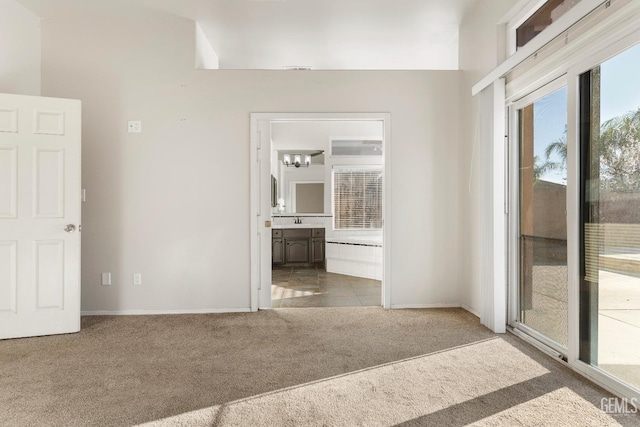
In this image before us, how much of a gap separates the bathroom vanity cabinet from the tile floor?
728 millimetres

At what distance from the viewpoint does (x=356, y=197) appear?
7.30 m

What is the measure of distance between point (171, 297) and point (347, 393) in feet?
8.19

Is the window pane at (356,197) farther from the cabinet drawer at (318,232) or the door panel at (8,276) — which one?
the door panel at (8,276)

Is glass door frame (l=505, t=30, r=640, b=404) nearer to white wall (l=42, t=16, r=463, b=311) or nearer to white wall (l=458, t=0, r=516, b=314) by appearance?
white wall (l=458, t=0, r=516, b=314)

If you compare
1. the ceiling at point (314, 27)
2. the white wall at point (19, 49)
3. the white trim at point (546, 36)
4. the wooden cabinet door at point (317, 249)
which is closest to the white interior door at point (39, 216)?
the white wall at point (19, 49)

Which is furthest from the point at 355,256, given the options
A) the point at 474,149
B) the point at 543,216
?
the point at 543,216

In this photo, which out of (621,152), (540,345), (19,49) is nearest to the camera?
(621,152)

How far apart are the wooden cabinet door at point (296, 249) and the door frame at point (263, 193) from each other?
11.0 ft

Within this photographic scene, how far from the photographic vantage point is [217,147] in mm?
4066

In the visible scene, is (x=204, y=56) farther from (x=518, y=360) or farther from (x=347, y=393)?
(x=518, y=360)

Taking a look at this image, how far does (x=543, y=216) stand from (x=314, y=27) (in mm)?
2928

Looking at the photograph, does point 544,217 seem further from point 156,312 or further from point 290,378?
point 156,312

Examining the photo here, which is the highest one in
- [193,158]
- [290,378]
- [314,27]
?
[314,27]

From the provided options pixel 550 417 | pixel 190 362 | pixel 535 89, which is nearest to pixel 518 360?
pixel 550 417
